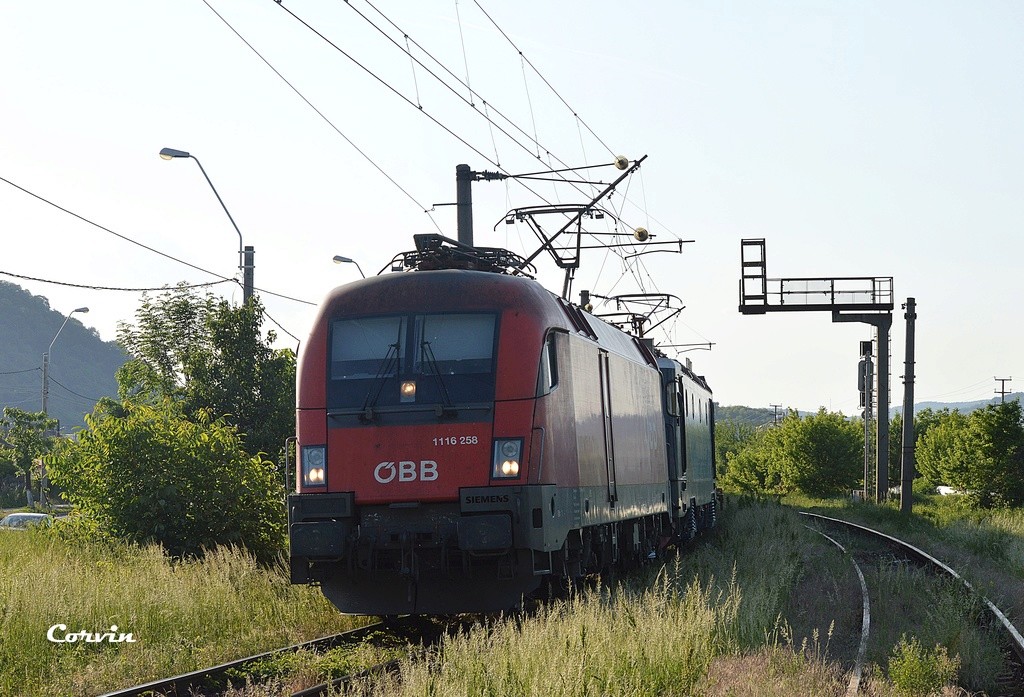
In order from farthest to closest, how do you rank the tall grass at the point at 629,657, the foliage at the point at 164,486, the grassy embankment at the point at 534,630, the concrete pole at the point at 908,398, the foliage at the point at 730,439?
the foliage at the point at 730,439 < the concrete pole at the point at 908,398 < the foliage at the point at 164,486 < the grassy embankment at the point at 534,630 < the tall grass at the point at 629,657

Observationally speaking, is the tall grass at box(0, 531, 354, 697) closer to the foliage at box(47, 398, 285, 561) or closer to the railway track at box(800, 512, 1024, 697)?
the foliage at box(47, 398, 285, 561)

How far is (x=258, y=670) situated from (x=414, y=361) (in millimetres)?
3163

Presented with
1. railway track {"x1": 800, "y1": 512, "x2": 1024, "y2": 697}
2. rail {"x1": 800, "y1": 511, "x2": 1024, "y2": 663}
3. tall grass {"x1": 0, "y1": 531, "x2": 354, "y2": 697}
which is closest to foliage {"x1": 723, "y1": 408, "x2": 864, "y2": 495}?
rail {"x1": 800, "y1": 511, "x2": 1024, "y2": 663}

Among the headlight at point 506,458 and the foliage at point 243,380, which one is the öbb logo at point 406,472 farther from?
the foliage at point 243,380

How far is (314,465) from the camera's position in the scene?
12.0m

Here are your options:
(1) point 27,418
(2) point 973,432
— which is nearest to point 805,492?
(2) point 973,432

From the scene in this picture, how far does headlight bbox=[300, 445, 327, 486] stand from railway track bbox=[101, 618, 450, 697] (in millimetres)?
1440

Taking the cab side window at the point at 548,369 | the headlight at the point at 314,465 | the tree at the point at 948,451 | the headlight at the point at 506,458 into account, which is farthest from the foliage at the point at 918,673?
the tree at the point at 948,451

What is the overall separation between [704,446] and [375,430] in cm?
1685

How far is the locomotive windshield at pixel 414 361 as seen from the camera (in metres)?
11.8

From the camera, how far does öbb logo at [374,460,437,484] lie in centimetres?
1163

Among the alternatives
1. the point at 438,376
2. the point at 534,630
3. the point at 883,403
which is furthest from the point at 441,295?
the point at 883,403

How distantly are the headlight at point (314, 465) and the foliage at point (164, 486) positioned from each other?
15.6 ft

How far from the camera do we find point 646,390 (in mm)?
18766
